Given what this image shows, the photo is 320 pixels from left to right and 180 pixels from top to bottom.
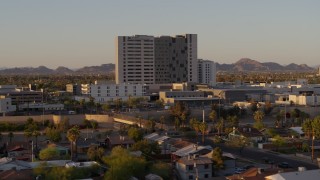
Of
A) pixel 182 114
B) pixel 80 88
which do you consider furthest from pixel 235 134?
pixel 80 88

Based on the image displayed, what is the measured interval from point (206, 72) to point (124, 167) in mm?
64030

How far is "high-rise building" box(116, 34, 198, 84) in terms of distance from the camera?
73938 millimetres

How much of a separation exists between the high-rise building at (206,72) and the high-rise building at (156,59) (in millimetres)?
4266

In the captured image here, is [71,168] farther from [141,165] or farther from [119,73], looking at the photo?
[119,73]

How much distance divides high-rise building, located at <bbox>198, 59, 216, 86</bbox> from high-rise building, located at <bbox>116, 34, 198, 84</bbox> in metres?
4.27

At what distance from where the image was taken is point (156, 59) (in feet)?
247

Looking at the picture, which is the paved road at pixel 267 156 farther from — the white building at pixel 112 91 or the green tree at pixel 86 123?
the white building at pixel 112 91

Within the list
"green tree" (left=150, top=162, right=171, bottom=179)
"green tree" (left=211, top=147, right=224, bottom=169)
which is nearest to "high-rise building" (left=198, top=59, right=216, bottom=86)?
"green tree" (left=211, top=147, right=224, bottom=169)

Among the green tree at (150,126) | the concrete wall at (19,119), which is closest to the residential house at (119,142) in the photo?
the green tree at (150,126)

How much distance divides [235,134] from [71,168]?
48.9 ft

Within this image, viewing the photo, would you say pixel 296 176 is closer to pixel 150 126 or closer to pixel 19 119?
pixel 150 126

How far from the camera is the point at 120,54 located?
242 ft

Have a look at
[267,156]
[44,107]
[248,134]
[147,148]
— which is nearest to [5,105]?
[44,107]

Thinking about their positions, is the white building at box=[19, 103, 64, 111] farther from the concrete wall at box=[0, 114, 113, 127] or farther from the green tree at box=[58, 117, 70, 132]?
the green tree at box=[58, 117, 70, 132]
